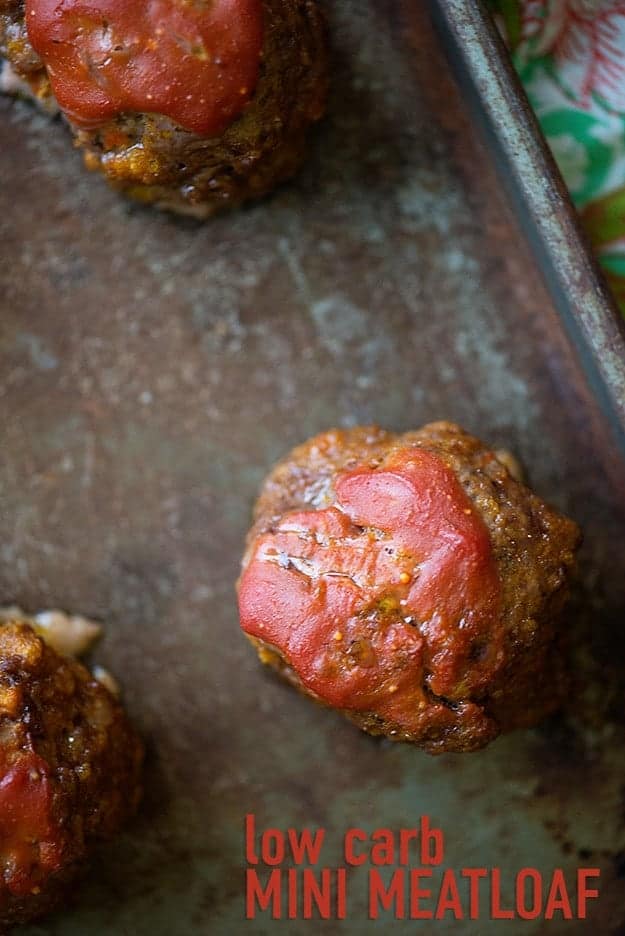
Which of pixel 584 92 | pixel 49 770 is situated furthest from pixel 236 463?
pixel 584 92

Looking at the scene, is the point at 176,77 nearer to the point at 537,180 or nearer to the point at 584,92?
the point at 537,180

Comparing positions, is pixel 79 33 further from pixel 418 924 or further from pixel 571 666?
pixel 418 924

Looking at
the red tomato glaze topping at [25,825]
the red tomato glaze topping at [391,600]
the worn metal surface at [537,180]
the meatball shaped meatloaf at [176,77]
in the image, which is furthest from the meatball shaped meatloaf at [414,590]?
the meatball shaped meatloaf at [176,77]

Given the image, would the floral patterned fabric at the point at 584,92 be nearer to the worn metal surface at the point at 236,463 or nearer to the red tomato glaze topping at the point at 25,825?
the worn metal surface at the point at 236,463

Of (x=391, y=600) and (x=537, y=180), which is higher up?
(x=537, y=180)

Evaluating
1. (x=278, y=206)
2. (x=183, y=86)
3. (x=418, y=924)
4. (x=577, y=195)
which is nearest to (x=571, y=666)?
(x=418, y=924)
